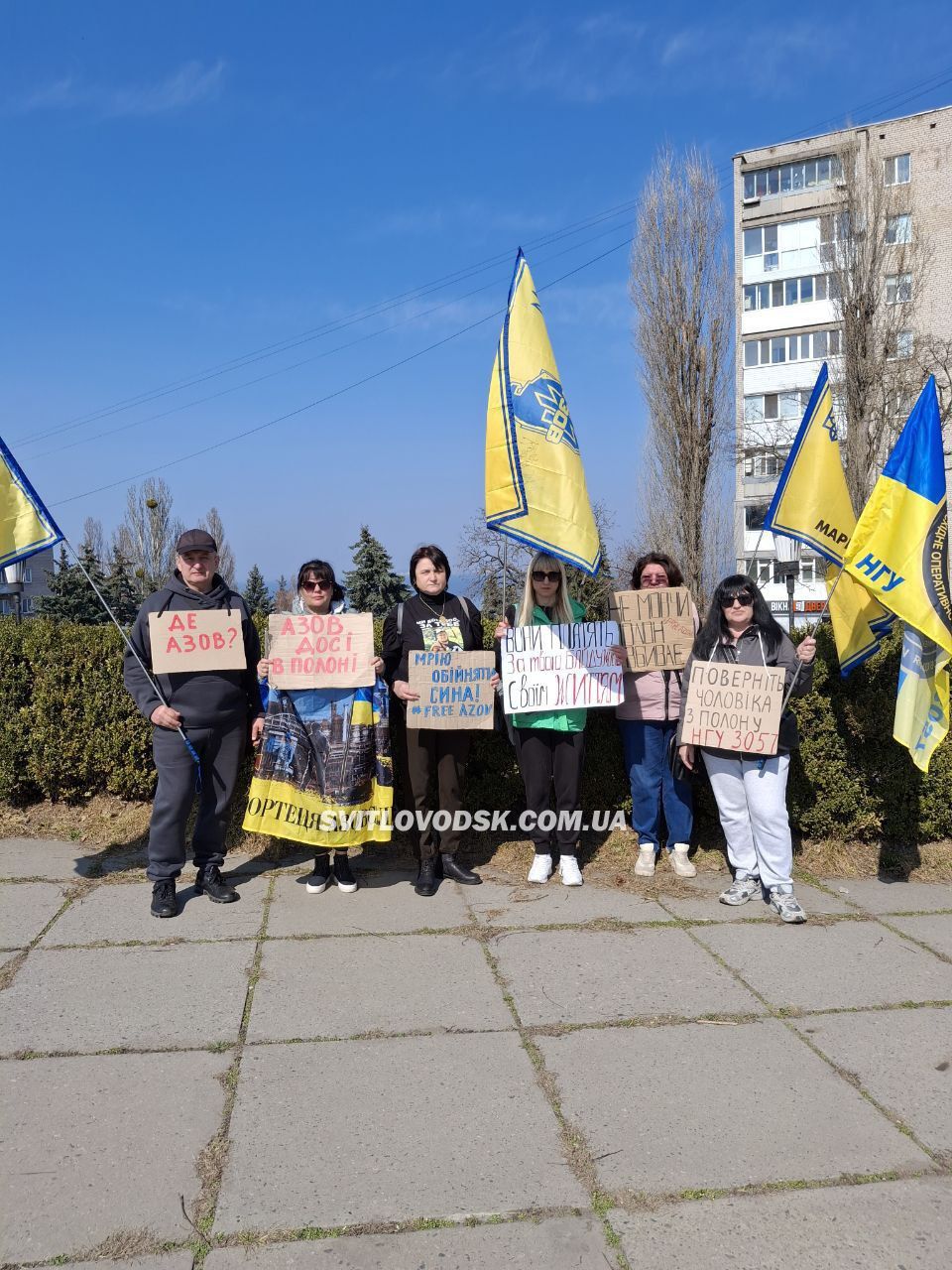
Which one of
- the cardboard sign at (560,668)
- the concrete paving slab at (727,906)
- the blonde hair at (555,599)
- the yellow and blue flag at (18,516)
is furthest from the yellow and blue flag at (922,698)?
the yellow and blue flag at (18,516)

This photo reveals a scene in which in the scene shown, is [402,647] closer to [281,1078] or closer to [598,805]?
[598,805]

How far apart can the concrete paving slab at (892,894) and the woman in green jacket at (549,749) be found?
5.23 ft

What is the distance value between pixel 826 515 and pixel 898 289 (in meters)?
26.3

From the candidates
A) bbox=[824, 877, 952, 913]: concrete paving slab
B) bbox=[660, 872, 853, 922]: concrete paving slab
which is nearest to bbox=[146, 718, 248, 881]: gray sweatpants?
bbox=[660, 872, 853, 922]: concrete paving slab

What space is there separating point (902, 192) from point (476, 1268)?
3281 centimetres

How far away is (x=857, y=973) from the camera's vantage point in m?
4.48

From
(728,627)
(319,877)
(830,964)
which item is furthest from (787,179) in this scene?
(830,964)

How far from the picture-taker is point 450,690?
564cm

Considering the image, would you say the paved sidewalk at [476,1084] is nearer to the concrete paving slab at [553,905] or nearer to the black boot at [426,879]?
the concrete paving slab at [553,905]

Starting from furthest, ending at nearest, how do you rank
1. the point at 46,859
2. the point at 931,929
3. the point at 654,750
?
the point at 46,859 < the point at 654,750 < the point at 931,929

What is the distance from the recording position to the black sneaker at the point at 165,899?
534cm

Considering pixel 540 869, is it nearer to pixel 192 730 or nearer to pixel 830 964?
pixel 830 964

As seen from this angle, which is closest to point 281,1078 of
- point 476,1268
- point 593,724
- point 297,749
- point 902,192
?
point 476,1268

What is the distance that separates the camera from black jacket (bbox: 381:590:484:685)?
5.77 m
